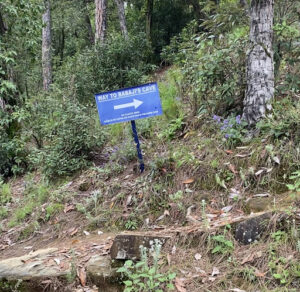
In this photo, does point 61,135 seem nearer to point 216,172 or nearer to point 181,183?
point 181,183

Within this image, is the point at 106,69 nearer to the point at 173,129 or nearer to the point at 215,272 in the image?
the point at 173,129

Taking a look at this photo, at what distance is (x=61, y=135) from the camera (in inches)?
237

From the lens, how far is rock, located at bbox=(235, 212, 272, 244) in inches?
120

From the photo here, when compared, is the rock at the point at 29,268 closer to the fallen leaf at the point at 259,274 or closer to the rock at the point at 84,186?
the rock at the point at 84,186

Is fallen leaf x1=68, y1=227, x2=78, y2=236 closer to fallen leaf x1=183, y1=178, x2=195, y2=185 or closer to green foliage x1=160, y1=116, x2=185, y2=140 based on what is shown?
fallen leaf x1=183, y1=178, x2=195, y2=185

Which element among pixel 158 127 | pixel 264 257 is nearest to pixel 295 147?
pixel 264 257

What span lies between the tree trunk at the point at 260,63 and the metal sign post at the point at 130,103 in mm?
1240

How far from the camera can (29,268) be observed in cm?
358

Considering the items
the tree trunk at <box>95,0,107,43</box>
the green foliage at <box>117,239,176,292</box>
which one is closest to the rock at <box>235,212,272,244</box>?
the green foliage at <box>117,239,176,292</box>

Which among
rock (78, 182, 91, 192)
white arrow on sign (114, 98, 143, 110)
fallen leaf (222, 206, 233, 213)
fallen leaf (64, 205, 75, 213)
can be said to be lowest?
fallen leaf (64, 205, 75, 213)

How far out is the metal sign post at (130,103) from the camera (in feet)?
14.7

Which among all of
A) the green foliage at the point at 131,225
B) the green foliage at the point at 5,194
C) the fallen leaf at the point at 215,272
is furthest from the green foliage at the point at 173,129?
the green foliage at the point at 5,194

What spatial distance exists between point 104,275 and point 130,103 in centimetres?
225

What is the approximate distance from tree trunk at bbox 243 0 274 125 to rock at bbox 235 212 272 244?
65.6 inches
